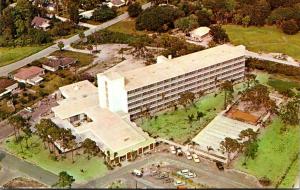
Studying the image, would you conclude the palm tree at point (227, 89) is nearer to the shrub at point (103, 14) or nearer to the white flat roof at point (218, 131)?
the white flat roof at point (218, 131)

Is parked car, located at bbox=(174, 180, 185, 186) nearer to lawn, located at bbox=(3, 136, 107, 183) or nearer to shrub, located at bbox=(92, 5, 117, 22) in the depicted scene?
lawn, located at bbox=(3, 136, 107, 183)

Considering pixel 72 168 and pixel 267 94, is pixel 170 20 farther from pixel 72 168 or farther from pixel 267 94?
pixel 72 168

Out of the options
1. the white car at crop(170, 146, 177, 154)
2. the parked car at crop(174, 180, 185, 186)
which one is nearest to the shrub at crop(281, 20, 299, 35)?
the white car at crop(170, 146, 177, 154)

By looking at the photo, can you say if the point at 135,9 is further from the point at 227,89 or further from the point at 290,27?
the point at 227,89

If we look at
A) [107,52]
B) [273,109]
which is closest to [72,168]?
[273,109]

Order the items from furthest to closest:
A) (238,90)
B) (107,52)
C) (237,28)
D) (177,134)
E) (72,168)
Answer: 1. (237,28)
2. (107,52)
3. (238,90)
4. (177,134)
5. (72,168)
